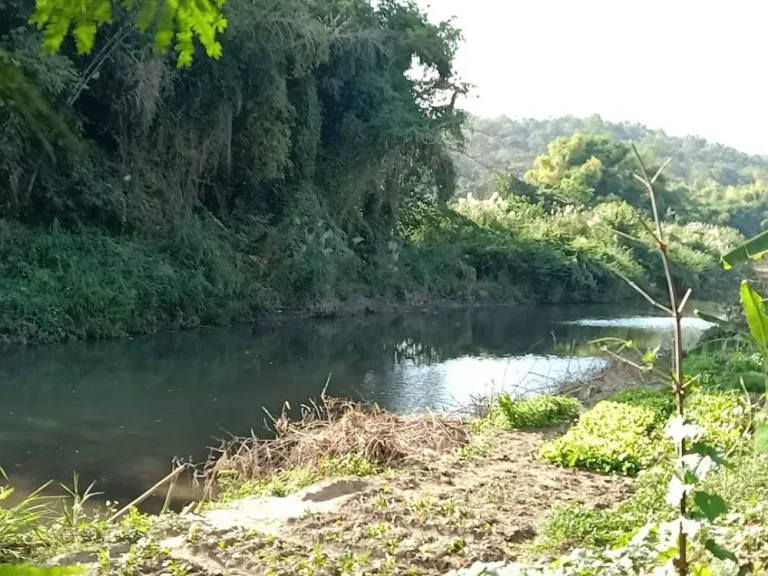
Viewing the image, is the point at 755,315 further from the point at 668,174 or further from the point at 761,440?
the point at 668,174

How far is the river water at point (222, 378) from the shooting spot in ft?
22.9

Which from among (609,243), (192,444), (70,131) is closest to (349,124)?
(609,243)

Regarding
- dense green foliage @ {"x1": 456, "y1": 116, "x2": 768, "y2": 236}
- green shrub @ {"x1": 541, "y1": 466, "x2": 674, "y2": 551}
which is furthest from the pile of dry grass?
dense green foliage @ {"x1": 456, "y1": 116, "x2": 768, "y2": 236}

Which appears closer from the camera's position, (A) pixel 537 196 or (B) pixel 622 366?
(B) pixel 622 366

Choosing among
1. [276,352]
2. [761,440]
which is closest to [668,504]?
[761,440]

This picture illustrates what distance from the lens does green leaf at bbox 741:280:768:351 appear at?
322cm

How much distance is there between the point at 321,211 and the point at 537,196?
11.9 meters

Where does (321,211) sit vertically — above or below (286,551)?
above

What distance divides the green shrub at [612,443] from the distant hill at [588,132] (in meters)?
19.7

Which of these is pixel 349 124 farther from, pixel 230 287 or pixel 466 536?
pixel 466 536

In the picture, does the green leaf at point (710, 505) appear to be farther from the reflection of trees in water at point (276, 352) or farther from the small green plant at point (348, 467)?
the reflection of trees in water at point (276, 352)

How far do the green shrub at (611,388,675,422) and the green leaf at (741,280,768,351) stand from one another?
2.80 metres

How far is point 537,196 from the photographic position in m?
28.7

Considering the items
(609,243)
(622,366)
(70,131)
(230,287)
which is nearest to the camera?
(70,131)
